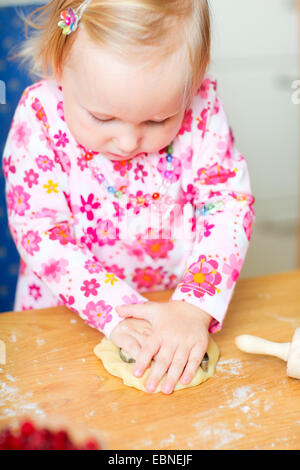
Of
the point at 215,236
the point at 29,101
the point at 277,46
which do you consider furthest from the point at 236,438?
the point at 277,46

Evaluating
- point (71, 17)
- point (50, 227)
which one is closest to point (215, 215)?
point (50, 227)

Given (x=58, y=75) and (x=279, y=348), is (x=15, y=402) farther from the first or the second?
(x=58, y=75)

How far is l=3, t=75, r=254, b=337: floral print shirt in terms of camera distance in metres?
0.79

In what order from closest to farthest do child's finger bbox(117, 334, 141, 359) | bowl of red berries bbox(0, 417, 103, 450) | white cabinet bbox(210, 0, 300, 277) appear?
1. bowl of red berries bbox(0, 417, 103, 450)
2. child's finger bbox(117, 334, 141, 359)
3. white cabinet bbox(210, 0, 300, 277)

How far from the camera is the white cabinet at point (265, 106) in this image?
179 centimetres

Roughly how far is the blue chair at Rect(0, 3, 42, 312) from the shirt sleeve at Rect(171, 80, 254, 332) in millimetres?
351

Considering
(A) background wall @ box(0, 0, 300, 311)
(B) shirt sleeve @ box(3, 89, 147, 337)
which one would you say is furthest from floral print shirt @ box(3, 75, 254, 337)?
(A) background wall @ box(0, 0, 300, 311)

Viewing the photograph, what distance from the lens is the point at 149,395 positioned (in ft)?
2.08

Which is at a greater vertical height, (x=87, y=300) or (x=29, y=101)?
Answer: (x=29, y=101)

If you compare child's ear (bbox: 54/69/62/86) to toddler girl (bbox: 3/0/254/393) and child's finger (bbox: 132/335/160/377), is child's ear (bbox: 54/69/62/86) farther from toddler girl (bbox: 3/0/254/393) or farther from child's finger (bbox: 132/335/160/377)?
child's finger (bbox: 132/335/160/377)

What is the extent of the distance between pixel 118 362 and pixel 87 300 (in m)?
0.12

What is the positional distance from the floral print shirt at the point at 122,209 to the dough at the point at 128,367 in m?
0.03

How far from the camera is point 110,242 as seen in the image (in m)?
0.96

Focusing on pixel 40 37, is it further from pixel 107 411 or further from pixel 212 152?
pixel 107 411
